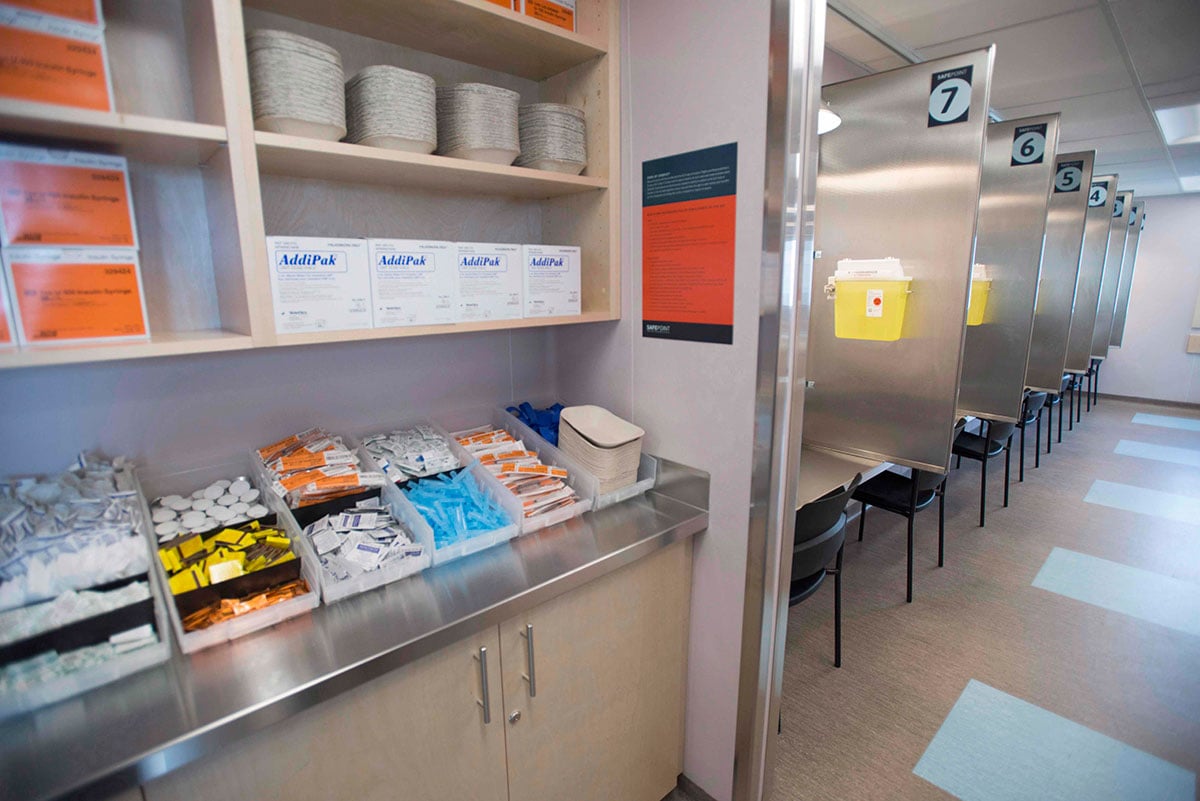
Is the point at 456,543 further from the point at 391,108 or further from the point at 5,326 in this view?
the point at 391,108

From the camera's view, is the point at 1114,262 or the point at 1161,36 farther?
the point at 1114,262

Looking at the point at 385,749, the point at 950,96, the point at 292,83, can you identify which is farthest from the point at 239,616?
the point at 950,96

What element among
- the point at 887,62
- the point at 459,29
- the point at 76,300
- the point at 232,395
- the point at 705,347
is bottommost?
the point at 232,395

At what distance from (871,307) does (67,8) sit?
2273 millimetres

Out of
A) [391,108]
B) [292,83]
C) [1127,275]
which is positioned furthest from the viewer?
[1127,275]

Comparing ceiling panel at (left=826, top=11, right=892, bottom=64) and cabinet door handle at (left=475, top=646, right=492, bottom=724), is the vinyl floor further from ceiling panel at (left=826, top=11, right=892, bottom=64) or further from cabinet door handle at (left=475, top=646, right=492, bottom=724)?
ceiling panel at (left=826, top=11, right=892, bottom=64)

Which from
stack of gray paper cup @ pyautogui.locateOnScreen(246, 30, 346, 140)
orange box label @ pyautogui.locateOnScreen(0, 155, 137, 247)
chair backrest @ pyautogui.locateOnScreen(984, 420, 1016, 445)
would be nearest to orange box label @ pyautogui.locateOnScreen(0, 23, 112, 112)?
orange box label @ pyautogui.locateOnScreen(0, 155, 137, 247)

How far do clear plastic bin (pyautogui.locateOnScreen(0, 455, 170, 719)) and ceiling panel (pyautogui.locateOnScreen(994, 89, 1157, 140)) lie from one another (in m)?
4.88

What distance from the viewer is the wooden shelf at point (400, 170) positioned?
1.12m

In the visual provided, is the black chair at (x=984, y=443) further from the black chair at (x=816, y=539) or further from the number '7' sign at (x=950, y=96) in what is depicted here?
the number '7' sign at (x=950, y=96)

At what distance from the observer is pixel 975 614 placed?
Answer: 265 centimetres

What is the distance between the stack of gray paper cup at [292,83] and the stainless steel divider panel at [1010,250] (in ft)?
9.64

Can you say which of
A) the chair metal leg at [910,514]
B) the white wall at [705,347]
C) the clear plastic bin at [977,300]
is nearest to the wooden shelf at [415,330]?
the white wall at [705,347]

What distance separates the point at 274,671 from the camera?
36.1 inches
